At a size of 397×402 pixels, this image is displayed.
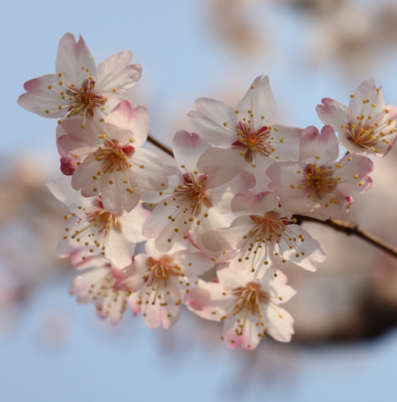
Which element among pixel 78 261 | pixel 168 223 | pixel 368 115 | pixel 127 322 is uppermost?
pixel 368 115

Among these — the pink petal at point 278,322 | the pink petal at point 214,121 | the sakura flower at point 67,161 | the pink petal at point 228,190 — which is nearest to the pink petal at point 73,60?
the sakura flower at point 67,161

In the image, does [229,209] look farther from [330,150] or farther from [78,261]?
[78,261]

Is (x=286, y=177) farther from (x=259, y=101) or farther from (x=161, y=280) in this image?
(x=161, y=280)

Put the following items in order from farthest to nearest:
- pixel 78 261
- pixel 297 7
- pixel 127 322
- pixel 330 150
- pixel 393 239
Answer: pixel 297 7, pixel 127 322, pixel 393 239, pixel 78 261, pixel 330 150

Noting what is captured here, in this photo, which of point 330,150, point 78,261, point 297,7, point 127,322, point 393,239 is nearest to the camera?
point 330,150

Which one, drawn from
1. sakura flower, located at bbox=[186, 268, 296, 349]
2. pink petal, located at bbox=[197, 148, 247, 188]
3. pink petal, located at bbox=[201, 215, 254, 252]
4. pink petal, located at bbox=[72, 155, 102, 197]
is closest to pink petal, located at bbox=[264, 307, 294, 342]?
sakura flower, located at bbox=[186, 268, 296, 349]

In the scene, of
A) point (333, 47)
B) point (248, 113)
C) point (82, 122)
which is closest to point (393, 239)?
point (333, 47)

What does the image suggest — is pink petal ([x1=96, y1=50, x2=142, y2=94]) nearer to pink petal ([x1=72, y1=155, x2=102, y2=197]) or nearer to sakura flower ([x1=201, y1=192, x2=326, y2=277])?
pink petal ([x1=72, y1=155, x2=102, y2=197])

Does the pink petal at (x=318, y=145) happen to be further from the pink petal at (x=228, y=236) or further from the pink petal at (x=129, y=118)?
the pink petal at (x=129, y=118)
